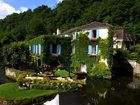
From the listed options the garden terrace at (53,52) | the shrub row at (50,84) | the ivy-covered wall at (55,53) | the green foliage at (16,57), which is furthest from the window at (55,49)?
the shrub row at (50,84)

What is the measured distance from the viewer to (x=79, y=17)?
140 meters

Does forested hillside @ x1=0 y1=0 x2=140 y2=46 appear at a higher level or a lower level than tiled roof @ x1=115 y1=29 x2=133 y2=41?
higher

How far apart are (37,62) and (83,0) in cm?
7540

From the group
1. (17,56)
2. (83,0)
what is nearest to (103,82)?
(17,56)

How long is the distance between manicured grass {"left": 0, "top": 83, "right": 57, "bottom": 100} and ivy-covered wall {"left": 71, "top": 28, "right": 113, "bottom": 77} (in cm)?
2478

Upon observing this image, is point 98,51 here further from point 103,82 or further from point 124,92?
point 124,92

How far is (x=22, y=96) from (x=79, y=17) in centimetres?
10183

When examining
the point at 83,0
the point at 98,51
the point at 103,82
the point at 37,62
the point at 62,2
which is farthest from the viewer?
the point at 62,2

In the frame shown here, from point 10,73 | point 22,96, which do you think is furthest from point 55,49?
point 22,96

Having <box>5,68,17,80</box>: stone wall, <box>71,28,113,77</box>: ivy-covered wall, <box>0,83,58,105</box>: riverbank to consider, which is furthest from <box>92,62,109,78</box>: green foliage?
<box>0,83,58,105</box>: riverbank

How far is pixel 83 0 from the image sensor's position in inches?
5797

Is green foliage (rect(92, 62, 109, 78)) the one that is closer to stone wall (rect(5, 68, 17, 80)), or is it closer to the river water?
the river water

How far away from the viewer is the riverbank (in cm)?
3844

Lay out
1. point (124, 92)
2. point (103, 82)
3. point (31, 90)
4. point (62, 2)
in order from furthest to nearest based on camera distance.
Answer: point (62, 2) < point (103, 82) < point (124, 92) < point (31, 90)
